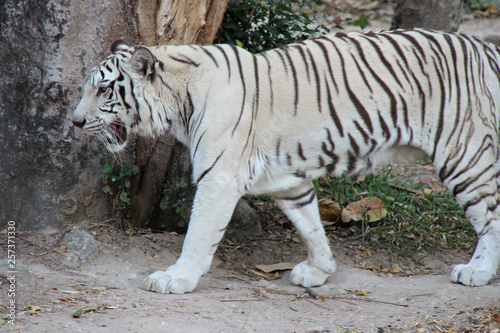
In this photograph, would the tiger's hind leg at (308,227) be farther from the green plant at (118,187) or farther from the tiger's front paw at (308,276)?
the green plant at (118,187)

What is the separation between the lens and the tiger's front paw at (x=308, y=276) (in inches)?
160

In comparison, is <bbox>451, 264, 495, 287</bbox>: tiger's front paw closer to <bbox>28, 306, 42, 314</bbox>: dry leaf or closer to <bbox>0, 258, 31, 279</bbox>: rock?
<bbox>28, 306, 42, 314</bbox>: dry leaf

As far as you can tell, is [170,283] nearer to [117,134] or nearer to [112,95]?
[117,134]

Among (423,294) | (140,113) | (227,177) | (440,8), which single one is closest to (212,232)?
(227,177)

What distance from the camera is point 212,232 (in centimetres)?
366

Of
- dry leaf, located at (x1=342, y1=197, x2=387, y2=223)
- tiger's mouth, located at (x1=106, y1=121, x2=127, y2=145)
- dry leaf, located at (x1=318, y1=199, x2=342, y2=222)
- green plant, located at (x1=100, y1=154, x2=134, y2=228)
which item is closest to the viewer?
tiger's mouth, located at (x1=106, y1=121, x2=127, y2=145)

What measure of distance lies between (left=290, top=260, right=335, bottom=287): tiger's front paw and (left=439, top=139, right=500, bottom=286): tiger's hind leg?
936mm

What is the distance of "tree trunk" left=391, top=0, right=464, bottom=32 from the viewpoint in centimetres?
603

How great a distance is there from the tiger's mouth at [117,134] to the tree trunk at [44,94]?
38 centimetres

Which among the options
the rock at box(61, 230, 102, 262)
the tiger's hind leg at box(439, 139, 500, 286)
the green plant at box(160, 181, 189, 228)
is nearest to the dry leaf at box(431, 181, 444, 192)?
the tiger's hind leg at box(439, 139, 500, 286)

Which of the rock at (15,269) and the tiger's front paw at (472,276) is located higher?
the tiger's front paw at (472,276)

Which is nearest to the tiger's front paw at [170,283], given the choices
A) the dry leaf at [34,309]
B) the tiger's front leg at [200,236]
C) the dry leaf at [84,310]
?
the tiger's front leg at [200,236]

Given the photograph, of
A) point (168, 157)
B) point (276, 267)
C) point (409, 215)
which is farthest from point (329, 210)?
point (168, 157)

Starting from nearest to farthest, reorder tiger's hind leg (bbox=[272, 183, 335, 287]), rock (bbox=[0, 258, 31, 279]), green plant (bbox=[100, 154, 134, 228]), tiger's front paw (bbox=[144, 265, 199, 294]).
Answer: rock (bbox=[0, 258, 31, 279]) < tiger's front paw (bbox=[144, 265, 199, 294]) < tiger's hind leg (bbox=[272, 183, 335, 287]) < green plant (bbox=[100, 154, 134, 228])
